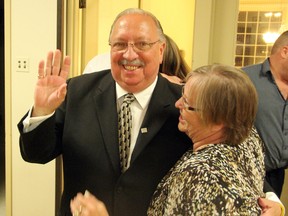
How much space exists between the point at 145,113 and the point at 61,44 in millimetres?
1227

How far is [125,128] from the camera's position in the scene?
121 centimetres

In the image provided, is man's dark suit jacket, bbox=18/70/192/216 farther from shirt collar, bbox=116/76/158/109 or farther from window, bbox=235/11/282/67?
window, bbox=235/11/282/67

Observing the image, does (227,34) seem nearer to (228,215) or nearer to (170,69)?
(170,69)

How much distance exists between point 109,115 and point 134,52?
234 millimetres

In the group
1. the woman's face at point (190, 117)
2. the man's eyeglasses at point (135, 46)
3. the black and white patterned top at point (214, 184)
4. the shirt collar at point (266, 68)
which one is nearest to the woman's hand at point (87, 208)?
the black and white patterned top at point (214, 184)

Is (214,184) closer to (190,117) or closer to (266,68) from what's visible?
(190,117)

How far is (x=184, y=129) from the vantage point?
1121mm

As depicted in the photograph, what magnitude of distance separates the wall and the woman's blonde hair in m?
1.46

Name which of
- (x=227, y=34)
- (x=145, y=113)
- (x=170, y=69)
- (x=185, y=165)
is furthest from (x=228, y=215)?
(x=227, y=34)

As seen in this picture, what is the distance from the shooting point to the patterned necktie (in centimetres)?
119

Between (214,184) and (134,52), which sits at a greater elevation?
(134,52)

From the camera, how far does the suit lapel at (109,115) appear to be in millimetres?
1164

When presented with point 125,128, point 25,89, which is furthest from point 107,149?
point 25,89

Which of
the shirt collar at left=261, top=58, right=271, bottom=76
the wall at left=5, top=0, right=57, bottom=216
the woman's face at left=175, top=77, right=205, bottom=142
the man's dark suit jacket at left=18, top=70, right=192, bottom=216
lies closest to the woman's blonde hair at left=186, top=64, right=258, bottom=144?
the woman's face at left=175, top=77, right=205, bottom=142
